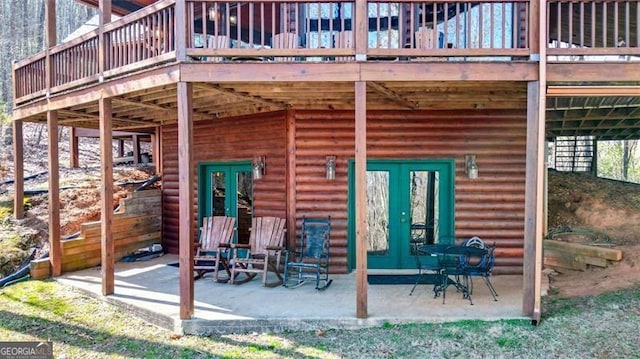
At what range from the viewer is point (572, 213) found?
7910mm

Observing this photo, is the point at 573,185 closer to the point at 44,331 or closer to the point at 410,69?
the point at 410,69

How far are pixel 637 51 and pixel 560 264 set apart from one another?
3.42 meters

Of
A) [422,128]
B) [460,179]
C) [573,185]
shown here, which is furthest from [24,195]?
[573,185]

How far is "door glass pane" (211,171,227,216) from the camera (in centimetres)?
768

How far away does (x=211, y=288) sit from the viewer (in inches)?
Result: 220

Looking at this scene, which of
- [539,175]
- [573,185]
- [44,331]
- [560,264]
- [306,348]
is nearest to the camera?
[306,348]

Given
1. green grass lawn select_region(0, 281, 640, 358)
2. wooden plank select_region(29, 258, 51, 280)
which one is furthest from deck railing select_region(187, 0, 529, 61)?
wooden plank select_region(29, 258, 51, 280)

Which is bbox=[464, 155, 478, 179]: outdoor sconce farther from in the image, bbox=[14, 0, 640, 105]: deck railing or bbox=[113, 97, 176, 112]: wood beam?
bbox=[113, 97, 176, 112]: wood beam

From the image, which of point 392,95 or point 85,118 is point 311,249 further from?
point 85,118

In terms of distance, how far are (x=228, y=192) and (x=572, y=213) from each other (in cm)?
681

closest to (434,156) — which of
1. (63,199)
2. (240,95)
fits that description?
(240,95)

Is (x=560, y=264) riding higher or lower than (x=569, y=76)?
lower

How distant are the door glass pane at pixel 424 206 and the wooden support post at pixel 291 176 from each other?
2.00m

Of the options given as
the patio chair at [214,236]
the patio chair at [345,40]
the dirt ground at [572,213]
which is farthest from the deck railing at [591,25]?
the patio chair at [214,236]
